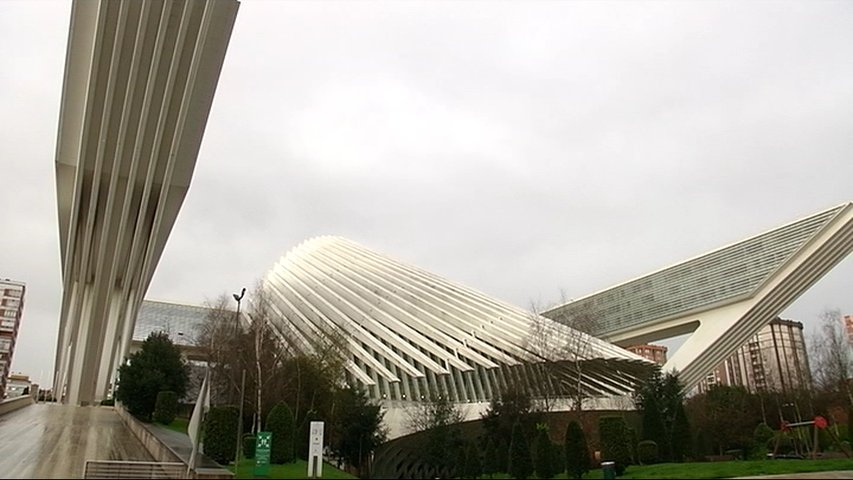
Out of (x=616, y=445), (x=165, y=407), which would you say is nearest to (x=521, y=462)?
(x=616, y=445)

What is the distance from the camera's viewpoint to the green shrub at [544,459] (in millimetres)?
15805

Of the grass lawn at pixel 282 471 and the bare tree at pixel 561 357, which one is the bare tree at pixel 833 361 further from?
the grass lawn at pixel 282 471

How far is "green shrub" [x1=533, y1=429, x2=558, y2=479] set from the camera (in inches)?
622

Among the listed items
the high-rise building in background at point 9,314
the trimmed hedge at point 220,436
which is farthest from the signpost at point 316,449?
the high-rise building in background at point 9,314

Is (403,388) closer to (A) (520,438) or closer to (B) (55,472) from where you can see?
(A) (520,438)

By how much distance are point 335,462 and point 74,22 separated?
18.8 metres

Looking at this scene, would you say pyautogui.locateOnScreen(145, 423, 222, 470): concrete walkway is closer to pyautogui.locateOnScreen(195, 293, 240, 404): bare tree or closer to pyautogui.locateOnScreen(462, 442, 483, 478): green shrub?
pyautogui.locateOnScreen(195, 293, 240, 404): bare tree

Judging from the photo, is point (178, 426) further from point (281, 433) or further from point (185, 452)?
point (281, 433)

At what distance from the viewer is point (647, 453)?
19422mm

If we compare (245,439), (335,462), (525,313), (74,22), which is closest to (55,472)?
(245,439)

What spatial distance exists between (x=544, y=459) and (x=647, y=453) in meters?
5.31

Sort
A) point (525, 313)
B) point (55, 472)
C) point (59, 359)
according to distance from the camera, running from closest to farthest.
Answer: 1. point (55, 472)
2. point (525, 313)
3. point (59, 359)

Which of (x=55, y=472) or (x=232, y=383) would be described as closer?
(x=55, y=472)

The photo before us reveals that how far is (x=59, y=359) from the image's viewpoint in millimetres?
53656
